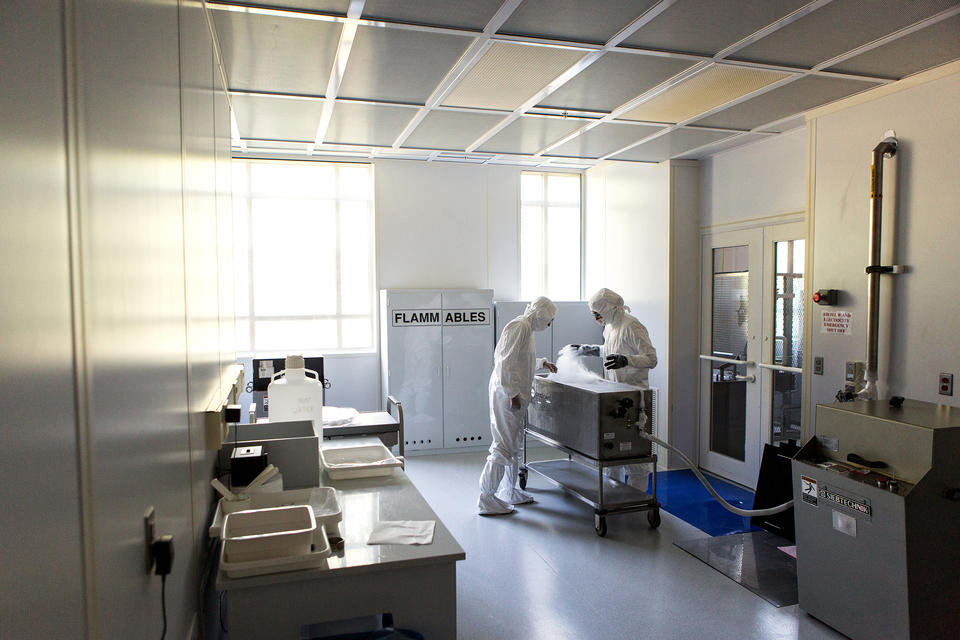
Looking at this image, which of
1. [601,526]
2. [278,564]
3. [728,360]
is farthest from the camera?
[728,360]

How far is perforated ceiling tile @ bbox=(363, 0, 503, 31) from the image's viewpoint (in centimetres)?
253

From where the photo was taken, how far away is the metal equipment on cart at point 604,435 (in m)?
4.07

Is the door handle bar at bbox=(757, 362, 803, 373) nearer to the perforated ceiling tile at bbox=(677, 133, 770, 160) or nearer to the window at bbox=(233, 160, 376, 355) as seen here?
the perforated ceiling tile at bbox=(677, 133, 770, 160)

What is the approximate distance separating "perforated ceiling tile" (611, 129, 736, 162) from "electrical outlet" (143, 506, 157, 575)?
13.6 feet

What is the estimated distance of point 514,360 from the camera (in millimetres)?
4504

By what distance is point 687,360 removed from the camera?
5516 millimetres

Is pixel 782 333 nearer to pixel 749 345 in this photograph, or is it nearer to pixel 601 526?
pixel 749 345

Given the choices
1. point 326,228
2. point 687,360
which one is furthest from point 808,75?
point 326,228

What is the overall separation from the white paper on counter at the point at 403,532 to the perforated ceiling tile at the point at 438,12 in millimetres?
2019

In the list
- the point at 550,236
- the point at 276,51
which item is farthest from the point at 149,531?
the point at 550,236

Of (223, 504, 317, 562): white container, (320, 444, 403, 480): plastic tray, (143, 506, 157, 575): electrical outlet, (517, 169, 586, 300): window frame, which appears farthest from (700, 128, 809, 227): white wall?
(143, 506, 157, 575): electrical outlet

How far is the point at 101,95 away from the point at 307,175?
5.32 m

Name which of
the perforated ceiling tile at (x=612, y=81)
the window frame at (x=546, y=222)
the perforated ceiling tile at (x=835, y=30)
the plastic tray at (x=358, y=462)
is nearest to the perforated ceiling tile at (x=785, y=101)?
the perforated ceiling tile at (x=835, y=30)

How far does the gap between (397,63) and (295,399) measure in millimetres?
1887
